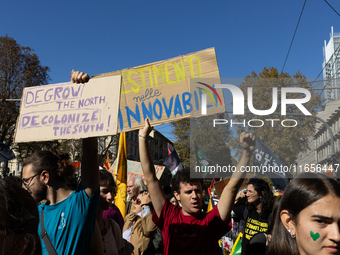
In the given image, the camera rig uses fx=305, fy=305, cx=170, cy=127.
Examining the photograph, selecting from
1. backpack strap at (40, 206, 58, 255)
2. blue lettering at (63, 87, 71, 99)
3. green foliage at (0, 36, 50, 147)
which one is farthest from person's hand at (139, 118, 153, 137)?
green foliage at (0, 36, 50, 147)

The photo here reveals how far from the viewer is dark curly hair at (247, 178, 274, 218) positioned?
4.64 meters

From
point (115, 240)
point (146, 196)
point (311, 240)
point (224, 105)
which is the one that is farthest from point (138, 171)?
point (311, 240)

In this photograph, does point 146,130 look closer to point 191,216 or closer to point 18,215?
point 191,216

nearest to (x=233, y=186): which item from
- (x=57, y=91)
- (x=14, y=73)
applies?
(x=57, y=91)

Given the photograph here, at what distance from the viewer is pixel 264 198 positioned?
4.74 metres

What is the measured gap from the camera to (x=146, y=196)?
4367 mm

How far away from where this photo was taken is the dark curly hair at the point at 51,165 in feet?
7.48

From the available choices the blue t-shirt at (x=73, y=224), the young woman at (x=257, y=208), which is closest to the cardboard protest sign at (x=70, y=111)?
the blue t-shirt at (x=73, y=224)

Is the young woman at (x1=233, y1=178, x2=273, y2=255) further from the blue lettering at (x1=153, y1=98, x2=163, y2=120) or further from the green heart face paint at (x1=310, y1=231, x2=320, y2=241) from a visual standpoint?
the green heart face paint at (x1=310, y1=231, x2=320, y2=241)

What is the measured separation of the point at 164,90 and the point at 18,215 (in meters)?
2.25

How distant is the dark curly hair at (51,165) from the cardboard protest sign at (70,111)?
165 mm

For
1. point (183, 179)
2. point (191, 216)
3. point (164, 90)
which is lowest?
point (191, 216)

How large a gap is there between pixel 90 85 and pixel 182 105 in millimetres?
1092

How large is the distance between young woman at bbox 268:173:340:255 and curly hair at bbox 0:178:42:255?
140cm
